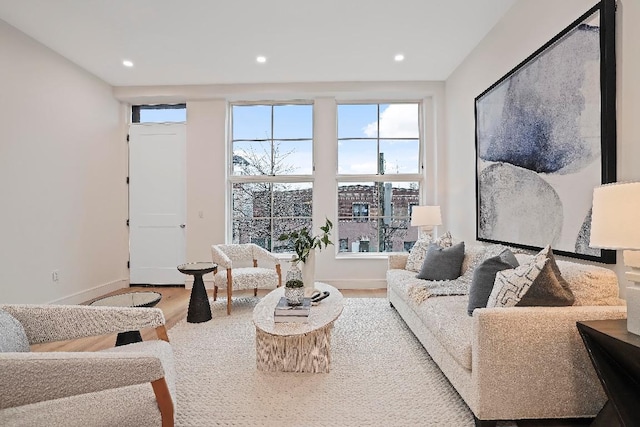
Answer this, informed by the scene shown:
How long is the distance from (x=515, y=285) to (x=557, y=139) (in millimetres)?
1202

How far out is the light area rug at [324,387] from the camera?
5.96 feet

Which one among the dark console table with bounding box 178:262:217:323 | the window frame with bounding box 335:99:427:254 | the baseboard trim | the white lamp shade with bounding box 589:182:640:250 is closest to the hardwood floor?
the baseboard trim

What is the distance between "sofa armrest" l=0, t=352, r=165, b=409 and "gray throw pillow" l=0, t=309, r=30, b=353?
0.32 metres

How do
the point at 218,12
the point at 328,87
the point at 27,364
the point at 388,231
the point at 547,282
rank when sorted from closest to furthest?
the point at 27,364 → the point at 547,282 → the point at 218,12 → the point at 328,87 → the point at 388,231

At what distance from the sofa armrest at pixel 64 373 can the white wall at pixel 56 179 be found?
2880mm

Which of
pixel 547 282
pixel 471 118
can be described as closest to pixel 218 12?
pixel 471 118

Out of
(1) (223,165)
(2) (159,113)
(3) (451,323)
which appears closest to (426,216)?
(3) (451,323)

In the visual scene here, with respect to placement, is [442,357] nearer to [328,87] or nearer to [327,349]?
[327,349]

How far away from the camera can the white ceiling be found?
307 centimetres

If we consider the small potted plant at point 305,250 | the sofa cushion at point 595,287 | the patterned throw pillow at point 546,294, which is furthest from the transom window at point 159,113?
the sofa cushion at point 595,287

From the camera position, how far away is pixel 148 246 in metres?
5.12

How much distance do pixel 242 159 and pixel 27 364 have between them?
14.0 feet

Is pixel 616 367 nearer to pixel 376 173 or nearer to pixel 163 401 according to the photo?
pixel 163 401

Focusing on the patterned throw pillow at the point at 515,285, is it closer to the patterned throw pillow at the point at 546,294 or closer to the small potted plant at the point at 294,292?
the patterned throw pillow at the point at 546,294
